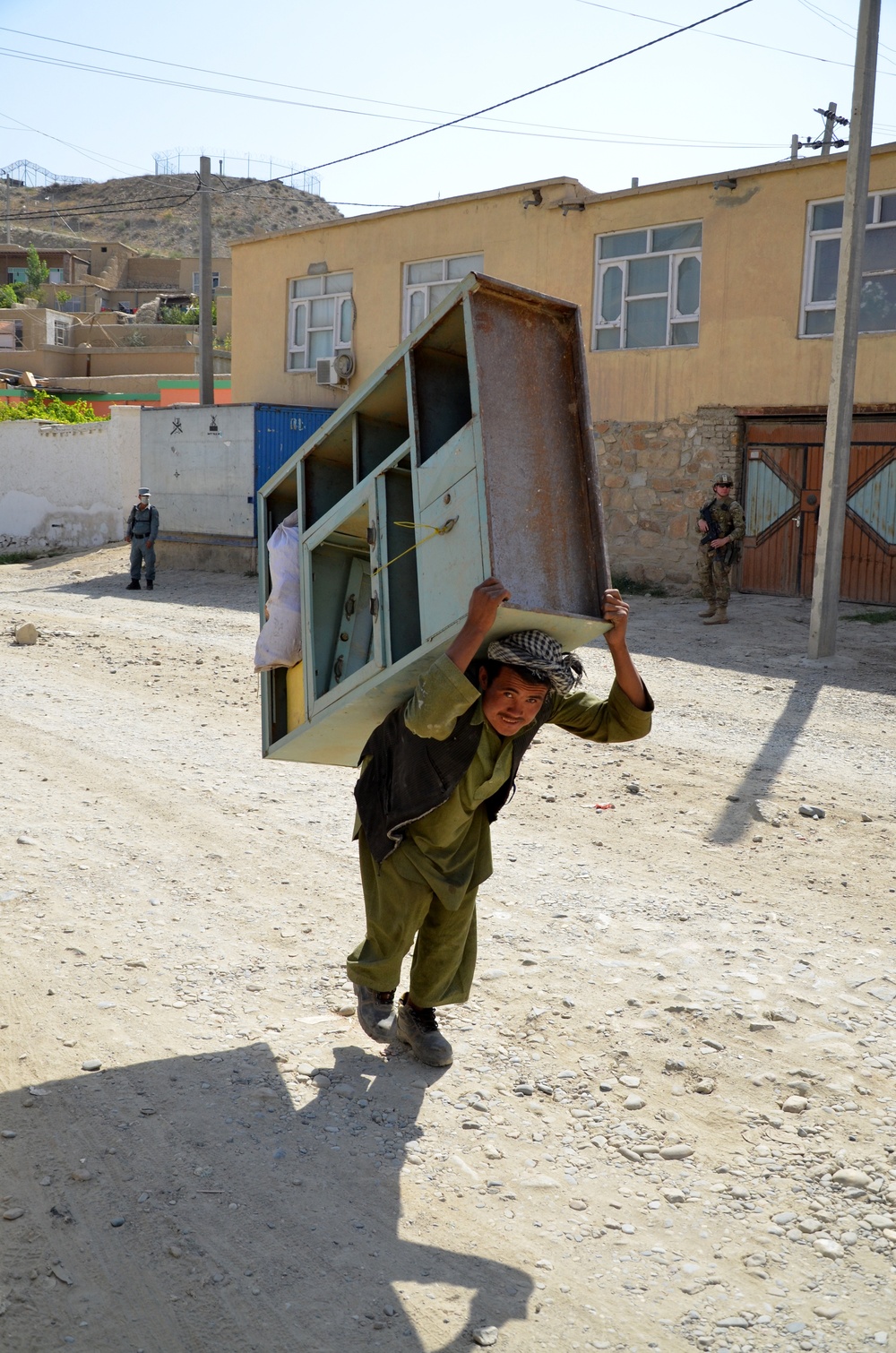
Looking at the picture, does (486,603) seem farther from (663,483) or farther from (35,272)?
(35,272)

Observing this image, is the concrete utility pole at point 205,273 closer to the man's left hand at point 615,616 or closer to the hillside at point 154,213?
the man's left hand at point 615,616

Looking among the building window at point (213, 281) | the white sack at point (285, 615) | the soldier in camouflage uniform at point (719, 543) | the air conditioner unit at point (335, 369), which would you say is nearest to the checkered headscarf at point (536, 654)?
the white sack at point (285, 615)

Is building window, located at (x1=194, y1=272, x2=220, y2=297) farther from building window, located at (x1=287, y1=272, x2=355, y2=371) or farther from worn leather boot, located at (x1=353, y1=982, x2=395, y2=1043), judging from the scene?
worn leather boot, located at (x1=353, y1=982, x2=395, y2=1043)

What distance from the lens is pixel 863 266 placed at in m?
14.1

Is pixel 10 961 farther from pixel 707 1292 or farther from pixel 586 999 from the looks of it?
pixel 707 1292

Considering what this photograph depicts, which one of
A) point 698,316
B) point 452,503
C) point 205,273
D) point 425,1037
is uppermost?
point 205,273

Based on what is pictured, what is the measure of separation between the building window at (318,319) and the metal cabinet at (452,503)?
55.1 ft

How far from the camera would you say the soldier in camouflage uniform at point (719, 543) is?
1355 cm

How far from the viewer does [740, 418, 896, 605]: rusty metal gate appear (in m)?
14.3

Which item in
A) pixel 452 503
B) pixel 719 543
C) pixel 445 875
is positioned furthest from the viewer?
pixel 719 543

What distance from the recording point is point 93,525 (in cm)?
2372

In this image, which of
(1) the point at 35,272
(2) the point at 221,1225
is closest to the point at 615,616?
(2) the point at 221,1225

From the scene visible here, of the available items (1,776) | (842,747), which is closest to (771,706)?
(842,747)

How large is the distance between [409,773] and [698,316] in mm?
13826
